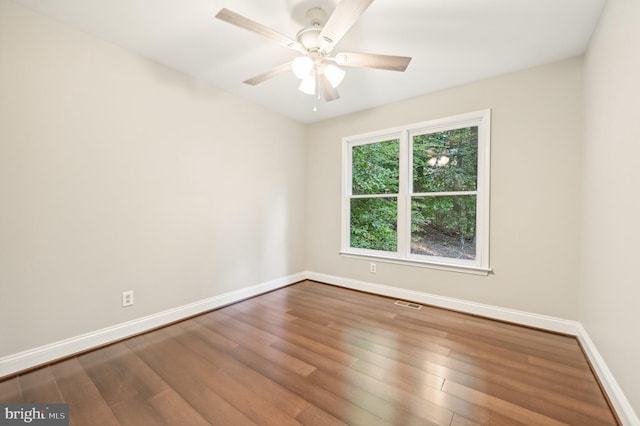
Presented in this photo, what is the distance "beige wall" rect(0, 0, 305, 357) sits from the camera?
1884 mm

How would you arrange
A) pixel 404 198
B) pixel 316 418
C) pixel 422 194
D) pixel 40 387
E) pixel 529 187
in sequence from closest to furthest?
A: pixel 316 418
pixel 40 387
pixel 529 187
pixel 422 194
pixel 404 198

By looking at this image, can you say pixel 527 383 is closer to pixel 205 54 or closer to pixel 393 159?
pixel 393 159

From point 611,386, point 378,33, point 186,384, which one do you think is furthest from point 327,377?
point 378,33

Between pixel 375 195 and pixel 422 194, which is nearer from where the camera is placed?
pixel 422 194

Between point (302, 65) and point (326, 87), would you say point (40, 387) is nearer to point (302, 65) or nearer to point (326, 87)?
point (302, 65)

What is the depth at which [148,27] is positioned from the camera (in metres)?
2.11

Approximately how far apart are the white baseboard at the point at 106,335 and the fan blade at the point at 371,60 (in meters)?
2.74

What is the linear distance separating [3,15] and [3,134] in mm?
798

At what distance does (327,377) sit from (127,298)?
1.89 m

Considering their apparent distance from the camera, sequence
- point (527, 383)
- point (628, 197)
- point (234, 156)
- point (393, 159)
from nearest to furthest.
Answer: point (628, 197) < point (527, 383) < point (234, 156) < point (393, 159)

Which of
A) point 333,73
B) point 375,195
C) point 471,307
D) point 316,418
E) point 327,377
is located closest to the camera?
point 316,418

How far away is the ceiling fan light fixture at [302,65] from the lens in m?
1.93

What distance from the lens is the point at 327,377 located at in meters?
1.83

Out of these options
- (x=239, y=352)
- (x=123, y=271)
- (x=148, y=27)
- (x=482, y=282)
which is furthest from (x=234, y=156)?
(x=482, y=282)
